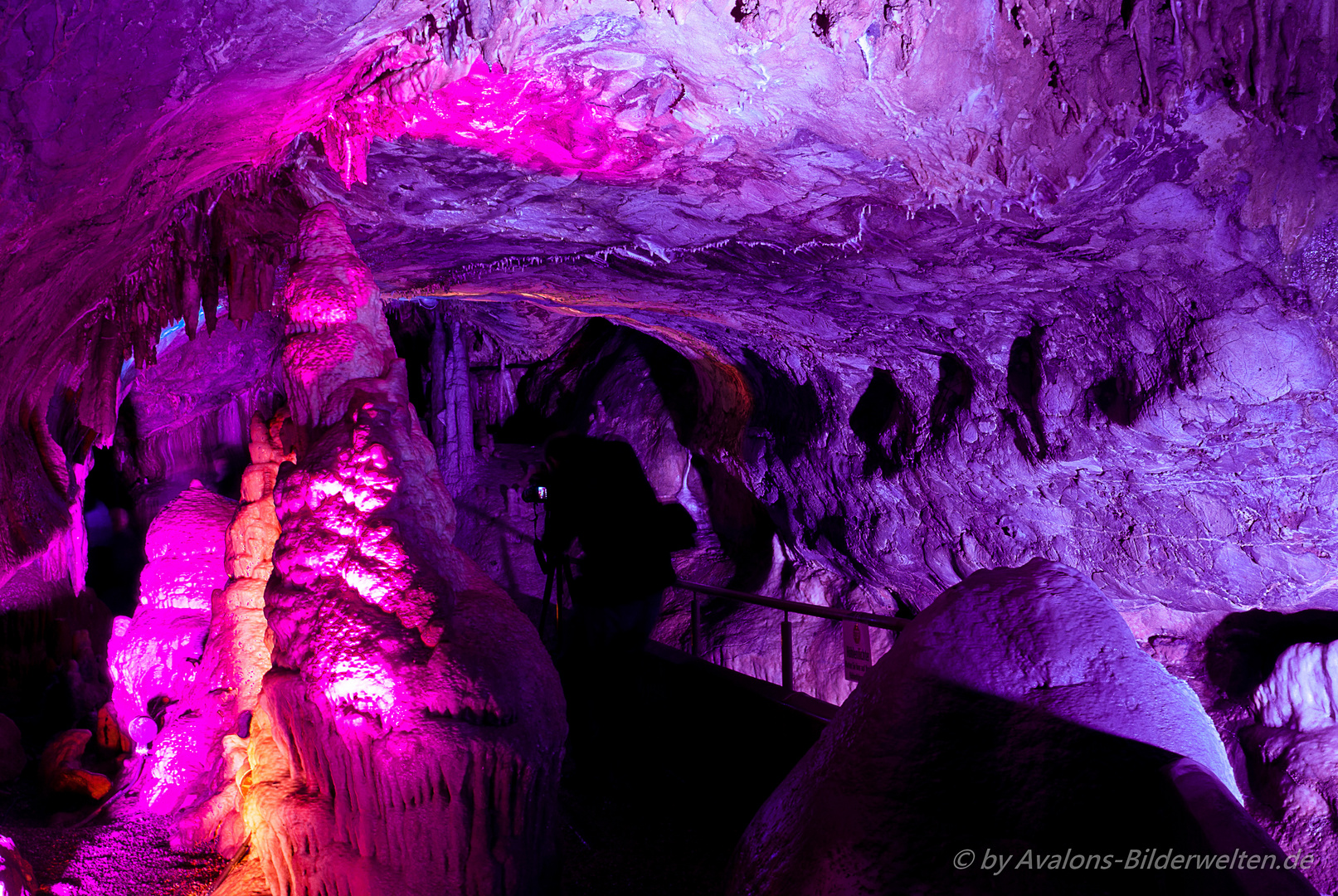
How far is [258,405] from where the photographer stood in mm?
9766

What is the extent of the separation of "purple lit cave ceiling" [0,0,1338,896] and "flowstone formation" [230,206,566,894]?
0.06 feet

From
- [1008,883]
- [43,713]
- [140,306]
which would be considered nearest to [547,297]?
[140,306]

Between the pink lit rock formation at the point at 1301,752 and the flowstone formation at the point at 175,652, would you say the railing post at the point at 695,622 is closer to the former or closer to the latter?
the flowstone formation at the point at 175,652

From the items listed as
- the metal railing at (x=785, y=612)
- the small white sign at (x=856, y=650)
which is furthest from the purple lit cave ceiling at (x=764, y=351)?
the small white sign at (x=856, y=650)

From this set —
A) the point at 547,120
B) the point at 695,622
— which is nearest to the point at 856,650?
the point at 695,622

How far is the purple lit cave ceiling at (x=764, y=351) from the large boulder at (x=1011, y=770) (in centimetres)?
1

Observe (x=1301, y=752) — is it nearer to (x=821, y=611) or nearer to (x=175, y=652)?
(x=821, y=611)

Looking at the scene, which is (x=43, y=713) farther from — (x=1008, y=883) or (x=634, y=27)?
(x=1008, y=883)

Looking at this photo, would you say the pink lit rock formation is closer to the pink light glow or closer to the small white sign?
the small white sign

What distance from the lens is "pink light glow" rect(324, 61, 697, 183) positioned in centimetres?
295

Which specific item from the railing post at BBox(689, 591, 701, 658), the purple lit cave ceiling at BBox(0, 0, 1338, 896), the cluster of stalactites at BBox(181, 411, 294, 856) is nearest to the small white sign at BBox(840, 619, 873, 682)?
the purple lit cave ceiling at BBox(0, 0, 1338, 896)

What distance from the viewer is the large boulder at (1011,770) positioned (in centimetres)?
141

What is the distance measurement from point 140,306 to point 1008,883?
5.34 m

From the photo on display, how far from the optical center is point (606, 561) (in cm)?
464
